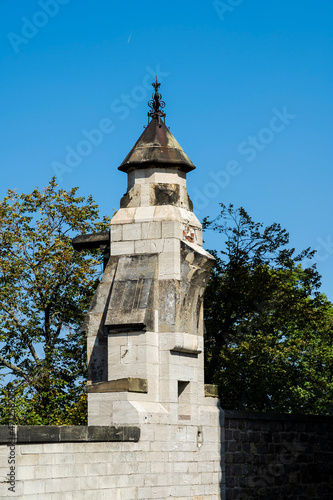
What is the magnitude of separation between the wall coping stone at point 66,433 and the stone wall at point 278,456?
280 centimetres

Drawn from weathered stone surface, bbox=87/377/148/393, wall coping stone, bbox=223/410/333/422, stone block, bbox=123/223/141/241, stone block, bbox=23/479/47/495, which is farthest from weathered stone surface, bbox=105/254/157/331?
stone block, bbox=23/479/47/495

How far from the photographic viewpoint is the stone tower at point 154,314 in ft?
42.7

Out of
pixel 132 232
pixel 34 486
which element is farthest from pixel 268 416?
pixel 34 486

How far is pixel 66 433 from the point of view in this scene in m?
11.3

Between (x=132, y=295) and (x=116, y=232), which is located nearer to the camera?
(x=132, y=295)

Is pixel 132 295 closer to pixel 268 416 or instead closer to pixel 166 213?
pixel 166 213

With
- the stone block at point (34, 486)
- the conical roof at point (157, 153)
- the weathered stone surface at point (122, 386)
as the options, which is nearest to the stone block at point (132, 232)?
the conical roof at point (157, 153)

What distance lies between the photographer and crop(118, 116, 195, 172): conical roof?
14.1 m

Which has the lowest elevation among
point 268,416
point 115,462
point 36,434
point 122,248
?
point 115,462

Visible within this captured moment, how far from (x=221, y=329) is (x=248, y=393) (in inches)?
77.6

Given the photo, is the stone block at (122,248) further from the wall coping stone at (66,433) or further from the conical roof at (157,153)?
the wall coping stone at (66,433)

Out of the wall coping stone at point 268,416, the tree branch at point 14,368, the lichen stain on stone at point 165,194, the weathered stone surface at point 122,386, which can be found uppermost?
the lichen stain on stone at point 165,194

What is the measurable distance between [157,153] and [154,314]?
245cm

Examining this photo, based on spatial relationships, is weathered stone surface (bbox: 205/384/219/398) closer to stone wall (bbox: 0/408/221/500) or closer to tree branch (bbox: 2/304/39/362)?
stone wall (bbox: 0/408/221/500)
